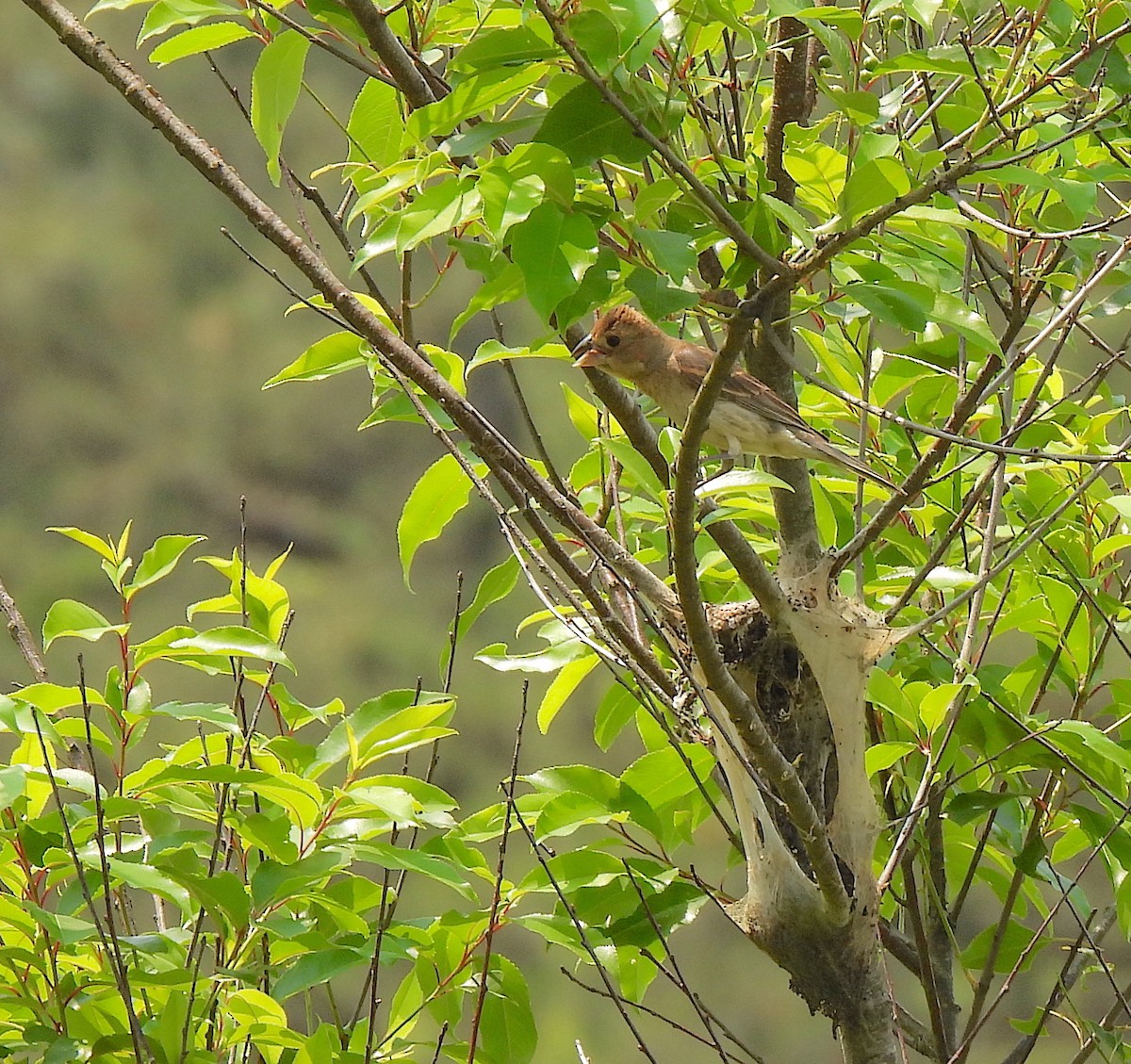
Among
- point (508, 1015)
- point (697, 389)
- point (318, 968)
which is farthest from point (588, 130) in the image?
point (697, 389)

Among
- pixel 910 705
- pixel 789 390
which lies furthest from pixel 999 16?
pixel 910 705

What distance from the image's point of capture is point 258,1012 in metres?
1.02

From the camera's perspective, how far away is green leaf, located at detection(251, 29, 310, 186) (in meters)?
0.85

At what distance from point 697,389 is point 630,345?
0.38 feet

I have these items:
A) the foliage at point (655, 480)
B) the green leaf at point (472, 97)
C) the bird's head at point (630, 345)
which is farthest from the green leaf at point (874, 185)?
the bird's head at point (630, 345)

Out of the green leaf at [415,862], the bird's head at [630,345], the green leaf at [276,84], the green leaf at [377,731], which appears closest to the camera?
the green leaf at [276,84]

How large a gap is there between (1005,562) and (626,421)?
371mm

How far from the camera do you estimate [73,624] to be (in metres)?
1.06

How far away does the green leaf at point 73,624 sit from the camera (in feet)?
3.44

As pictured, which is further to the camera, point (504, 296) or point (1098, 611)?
point (1098, 611)

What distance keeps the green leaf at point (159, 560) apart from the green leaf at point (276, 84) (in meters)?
0.39

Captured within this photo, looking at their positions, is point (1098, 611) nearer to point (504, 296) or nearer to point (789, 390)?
point (789, 390)

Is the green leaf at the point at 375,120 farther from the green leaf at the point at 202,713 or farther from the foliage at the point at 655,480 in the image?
the green leaf at the point at 202,713

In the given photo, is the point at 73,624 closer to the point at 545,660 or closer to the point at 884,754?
the point at 545,660
